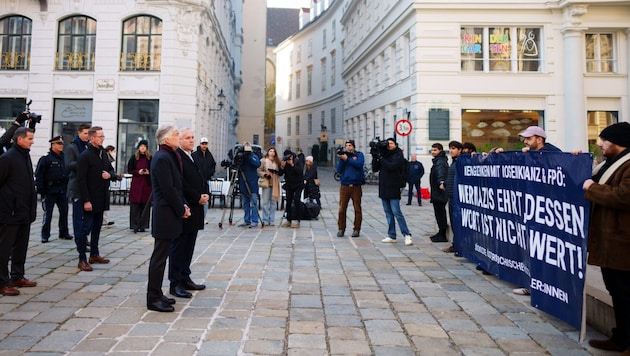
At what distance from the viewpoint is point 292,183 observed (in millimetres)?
11203

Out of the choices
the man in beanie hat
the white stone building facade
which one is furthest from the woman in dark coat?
the white stone building facade

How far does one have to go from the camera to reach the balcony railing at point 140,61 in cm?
2042

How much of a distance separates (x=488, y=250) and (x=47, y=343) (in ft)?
17.8

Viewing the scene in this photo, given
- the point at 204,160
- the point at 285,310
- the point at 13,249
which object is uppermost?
the point at 204,160

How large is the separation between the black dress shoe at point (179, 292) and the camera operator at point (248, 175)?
5730mm

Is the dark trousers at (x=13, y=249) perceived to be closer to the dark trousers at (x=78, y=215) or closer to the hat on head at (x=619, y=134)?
the dark trousers at (x=78, y=215)

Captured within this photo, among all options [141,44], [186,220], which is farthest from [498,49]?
[186,220]

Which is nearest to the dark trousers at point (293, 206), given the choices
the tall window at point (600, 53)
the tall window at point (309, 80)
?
the tall window at point (600, 53)

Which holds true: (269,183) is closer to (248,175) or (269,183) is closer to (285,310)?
(248,175)

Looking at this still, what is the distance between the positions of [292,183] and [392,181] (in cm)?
323

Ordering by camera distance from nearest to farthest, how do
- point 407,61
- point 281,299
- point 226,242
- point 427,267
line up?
point 281,299 < point 427,267 < point 226,242 < point 407,61

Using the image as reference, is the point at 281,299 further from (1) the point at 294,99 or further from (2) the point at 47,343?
(1) the point at 294,99

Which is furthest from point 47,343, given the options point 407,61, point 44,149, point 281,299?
point 407,61

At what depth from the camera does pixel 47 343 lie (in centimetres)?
377
